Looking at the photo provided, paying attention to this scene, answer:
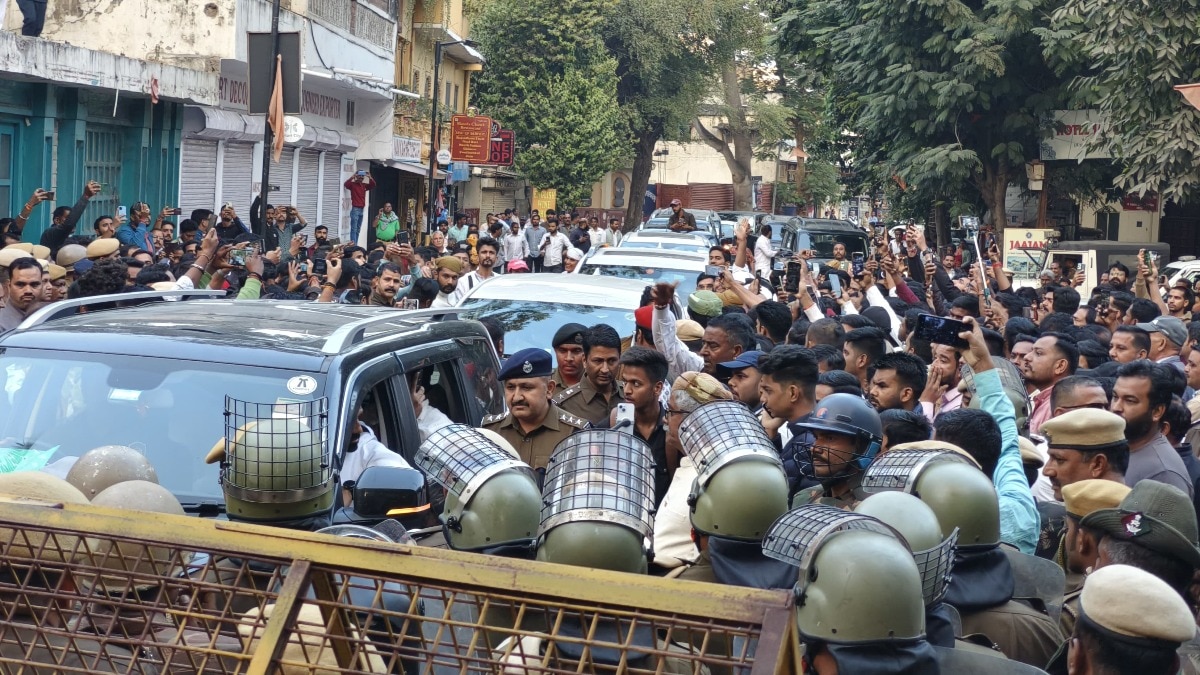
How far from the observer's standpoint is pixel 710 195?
71.9m

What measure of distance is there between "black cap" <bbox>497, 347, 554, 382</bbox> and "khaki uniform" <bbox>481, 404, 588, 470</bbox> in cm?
25

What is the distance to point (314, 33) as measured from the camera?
75.9 ft

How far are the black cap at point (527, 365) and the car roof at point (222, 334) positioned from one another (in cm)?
40

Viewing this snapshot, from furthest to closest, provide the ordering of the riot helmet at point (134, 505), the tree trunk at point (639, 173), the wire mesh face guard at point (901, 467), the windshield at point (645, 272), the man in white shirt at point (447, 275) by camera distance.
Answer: the tree trunk at point (639, 173) → the windshield at point (645, 272) → the man in white shirt at point (447, 275) → the wire mesh face guard at point (901, 467) → the riot helmet at point (134, 505)

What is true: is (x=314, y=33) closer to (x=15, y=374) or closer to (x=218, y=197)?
(x=218, y=197)

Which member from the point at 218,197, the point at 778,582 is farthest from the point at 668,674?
the point at 218,197

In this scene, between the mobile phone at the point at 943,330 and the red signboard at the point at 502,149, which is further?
the red signboard at the point at 502,149

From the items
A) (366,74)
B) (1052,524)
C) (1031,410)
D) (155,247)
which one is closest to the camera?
(1052,524)

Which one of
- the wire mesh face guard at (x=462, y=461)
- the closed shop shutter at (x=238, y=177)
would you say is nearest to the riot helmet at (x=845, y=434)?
the wire mesh face guard at (x=462, y=461)

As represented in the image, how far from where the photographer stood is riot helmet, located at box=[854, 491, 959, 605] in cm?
325

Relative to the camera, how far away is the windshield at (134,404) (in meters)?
4.68

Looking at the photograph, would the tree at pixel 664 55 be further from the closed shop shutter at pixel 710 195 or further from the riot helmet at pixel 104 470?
the riot helmet at pixel 104 470

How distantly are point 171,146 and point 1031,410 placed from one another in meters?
15.1

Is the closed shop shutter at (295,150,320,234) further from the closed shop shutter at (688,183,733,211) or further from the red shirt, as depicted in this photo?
the closed shop shutter at (688,183,733,211)
